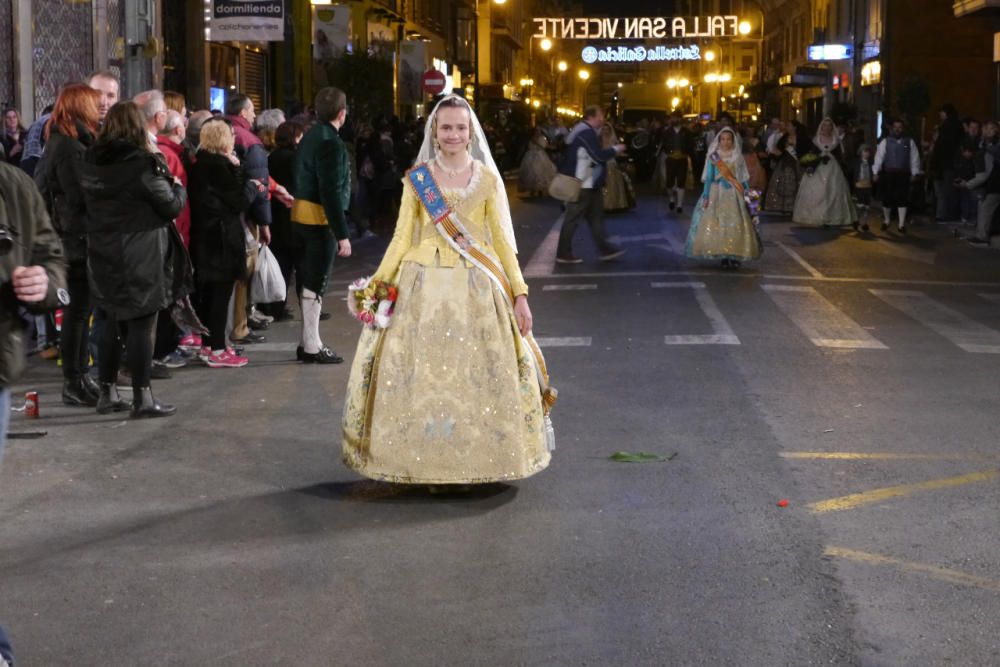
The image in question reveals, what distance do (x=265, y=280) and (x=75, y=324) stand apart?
3161 millimetres

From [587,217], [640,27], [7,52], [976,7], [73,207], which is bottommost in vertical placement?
[587,217]

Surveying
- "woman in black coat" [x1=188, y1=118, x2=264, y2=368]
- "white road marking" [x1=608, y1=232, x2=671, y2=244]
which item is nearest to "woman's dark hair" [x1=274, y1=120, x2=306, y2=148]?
"woman in black coat" [x1=188, y1=118, x2=264, y2=368]

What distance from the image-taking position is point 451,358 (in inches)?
279

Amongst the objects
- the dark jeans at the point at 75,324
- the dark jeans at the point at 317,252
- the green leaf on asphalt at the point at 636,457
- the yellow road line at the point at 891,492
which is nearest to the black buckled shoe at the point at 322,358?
the dark jeans at the point at 317,252

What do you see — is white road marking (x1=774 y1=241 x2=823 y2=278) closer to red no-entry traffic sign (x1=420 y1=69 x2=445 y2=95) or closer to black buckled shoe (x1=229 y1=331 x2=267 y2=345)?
black buckled shoe (x1=229 y1=331 x2=267 y2=345)

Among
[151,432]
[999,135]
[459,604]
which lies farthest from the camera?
[999,135]

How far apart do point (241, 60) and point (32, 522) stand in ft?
82.8

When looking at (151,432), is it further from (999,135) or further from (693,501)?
(999,135)

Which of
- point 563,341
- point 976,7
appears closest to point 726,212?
point 563,341

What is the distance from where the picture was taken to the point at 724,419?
358 inches

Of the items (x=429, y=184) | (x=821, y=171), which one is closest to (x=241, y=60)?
(x=821, y=171)

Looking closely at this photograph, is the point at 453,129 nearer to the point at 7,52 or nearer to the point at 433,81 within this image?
the point at 7,52

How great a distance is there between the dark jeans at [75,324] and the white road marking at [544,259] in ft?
25.8

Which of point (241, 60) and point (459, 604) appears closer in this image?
point (459, 604)
